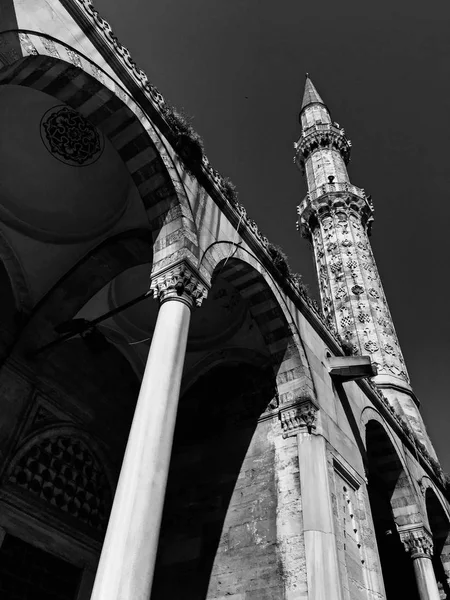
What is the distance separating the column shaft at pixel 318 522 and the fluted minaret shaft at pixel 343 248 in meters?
9.05

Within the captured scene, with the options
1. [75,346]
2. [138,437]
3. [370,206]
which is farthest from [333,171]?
[138,437]

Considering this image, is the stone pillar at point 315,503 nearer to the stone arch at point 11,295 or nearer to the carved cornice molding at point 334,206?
the stone arch at point 11,295

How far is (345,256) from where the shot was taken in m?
21.3

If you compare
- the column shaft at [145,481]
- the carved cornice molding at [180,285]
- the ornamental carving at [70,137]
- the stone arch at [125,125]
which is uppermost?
the ornamental carving at [70,137]

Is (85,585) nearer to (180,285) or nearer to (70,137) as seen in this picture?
(180,285)

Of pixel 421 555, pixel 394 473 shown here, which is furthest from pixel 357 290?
pixel 421 555

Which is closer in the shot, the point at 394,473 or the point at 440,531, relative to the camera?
the point at 394,473

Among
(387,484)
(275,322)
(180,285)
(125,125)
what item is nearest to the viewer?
(180,285)

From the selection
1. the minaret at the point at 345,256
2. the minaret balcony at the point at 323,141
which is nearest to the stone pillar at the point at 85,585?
the minaret at the point at 345,256

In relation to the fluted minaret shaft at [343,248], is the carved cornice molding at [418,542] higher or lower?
lower

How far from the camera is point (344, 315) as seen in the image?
19703 mm

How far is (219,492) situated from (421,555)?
198 inches

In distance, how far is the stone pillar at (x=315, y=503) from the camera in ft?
20.6

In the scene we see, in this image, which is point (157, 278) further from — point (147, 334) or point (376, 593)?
point (376, 593)
